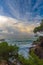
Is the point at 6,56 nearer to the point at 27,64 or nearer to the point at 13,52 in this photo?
the point at 13,52

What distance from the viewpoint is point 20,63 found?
3318mm

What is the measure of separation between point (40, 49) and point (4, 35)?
1.14m

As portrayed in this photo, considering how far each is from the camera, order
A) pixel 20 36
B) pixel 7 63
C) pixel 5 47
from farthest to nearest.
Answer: pixel 20 36
pixel 5 47
pixel 7 63

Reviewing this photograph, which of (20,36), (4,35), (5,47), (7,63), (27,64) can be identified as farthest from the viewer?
(20,36)

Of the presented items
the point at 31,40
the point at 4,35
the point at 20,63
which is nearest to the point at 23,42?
the point at 31,40

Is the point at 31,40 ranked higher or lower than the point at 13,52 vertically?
higher

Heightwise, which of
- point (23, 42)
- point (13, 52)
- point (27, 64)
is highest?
point (23, 42)

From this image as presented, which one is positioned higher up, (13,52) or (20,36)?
(20,36)

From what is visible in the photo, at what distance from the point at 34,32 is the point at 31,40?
22 cm

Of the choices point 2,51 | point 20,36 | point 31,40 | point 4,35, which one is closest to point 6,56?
point 2,51

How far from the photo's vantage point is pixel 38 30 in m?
5.27

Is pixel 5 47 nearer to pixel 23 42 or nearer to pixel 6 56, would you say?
pixel 6 56

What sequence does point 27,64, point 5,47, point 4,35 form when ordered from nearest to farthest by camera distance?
point 27,64 → point 5,47 → point 4,35

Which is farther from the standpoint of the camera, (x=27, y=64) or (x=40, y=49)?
(x=40, y=49)
